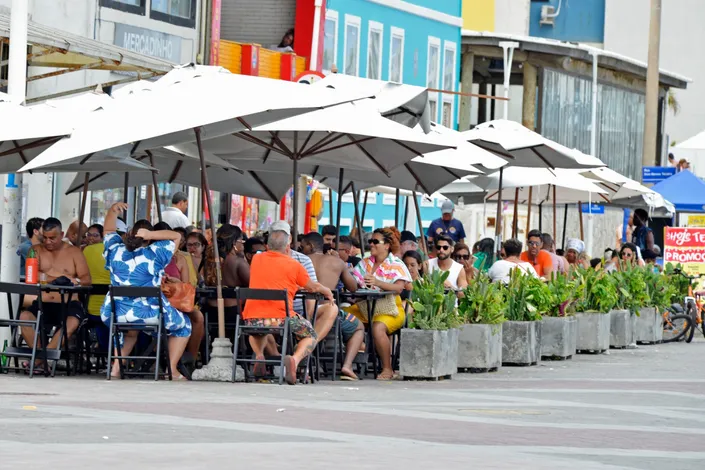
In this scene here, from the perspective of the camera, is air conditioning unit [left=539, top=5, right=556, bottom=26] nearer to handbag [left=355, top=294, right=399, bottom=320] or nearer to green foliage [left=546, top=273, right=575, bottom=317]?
green foliage [left=546, top=273, right=575, bottom=317]

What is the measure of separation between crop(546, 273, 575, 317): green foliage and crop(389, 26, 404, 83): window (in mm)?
25331

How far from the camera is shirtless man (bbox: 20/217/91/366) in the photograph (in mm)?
17000

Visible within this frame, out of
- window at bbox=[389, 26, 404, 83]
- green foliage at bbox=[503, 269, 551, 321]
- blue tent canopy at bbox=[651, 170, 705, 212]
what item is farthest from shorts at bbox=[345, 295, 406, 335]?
window at bbox=[389, 26, 404, 83]

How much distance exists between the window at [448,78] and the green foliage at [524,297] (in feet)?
100.0

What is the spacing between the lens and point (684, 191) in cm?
3750

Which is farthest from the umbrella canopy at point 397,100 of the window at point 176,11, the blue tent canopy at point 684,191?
the blue tent canopy at point 684,191

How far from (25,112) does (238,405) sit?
180 inches

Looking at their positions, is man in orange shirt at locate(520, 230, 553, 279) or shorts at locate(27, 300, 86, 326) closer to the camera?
shorts at locate(27, 300, 86, 326)

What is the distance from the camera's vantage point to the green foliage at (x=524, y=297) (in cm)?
2081

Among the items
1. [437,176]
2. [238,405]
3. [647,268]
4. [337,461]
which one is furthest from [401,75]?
[337,461]

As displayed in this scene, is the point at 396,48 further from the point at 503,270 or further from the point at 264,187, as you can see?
the point at 503,270

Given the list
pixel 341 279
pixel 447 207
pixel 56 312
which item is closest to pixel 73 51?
pixel 56 312

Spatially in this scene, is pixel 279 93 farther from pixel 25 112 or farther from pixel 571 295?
pixel 571 295

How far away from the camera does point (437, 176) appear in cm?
2325
